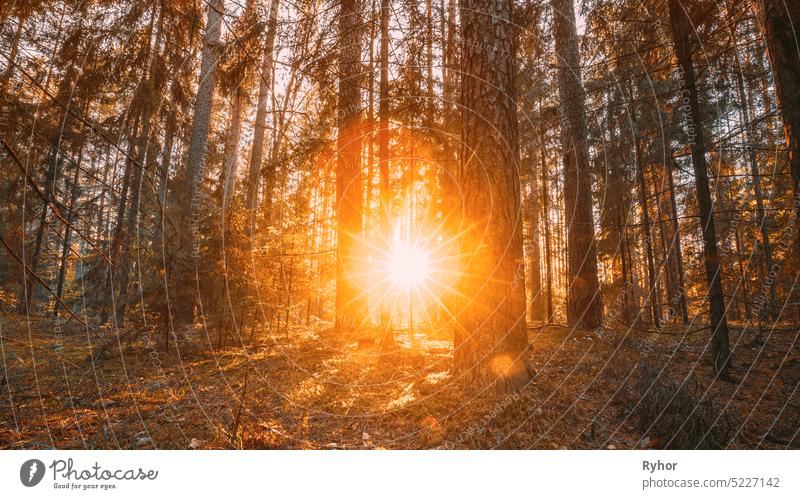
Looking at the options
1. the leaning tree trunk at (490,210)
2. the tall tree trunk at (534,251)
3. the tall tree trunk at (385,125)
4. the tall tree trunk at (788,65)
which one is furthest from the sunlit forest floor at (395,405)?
the tall tree trunk at (534,251)

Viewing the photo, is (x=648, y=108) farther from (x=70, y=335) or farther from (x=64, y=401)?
(x=70, y=335)

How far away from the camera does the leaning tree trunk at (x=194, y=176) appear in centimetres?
611

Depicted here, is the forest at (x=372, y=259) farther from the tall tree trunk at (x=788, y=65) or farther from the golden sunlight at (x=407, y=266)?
the golden sunlight at (x=407, y=266)

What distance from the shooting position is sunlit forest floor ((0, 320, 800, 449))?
2.92 m

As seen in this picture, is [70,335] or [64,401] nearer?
[64,401]

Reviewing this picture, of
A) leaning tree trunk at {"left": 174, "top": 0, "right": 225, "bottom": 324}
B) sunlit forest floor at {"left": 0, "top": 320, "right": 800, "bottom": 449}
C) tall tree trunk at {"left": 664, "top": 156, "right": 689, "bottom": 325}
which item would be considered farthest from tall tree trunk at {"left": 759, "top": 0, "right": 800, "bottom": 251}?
leaning tree trunk at {"left": 174, "top": 0, "right": 225, "bottom": 324}

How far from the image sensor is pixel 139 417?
355cm

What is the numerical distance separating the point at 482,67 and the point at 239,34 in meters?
3.82

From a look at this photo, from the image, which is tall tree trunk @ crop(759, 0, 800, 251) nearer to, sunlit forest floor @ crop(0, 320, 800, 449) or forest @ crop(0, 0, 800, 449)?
forest @ crop(0, 0, 800, 449)

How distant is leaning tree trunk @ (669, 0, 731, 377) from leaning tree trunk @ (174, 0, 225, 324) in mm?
6089

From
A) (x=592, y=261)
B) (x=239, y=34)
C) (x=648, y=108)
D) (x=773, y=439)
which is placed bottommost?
(x=773, y=439)
